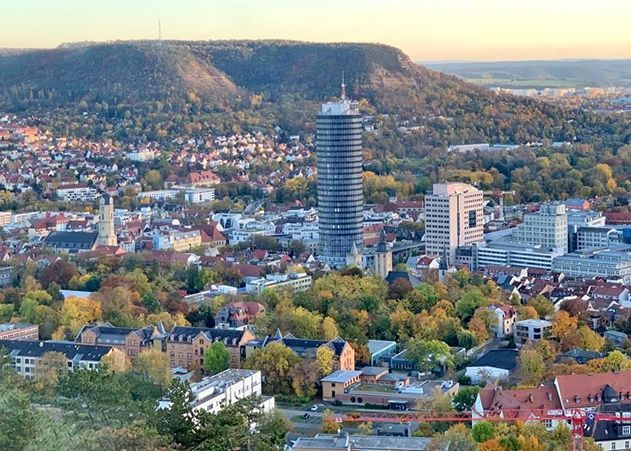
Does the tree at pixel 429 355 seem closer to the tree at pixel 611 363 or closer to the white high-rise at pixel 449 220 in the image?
the tree at pixel 611 363

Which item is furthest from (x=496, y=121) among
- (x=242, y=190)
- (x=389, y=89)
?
(x=242, y=190)

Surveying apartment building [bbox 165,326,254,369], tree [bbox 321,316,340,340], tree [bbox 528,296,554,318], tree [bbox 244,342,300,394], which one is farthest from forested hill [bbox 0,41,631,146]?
tree [bbox 244,342,300,394]

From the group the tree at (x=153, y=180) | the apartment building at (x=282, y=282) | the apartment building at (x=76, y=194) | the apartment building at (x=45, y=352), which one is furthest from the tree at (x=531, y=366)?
the tree at (x=153, y=180)

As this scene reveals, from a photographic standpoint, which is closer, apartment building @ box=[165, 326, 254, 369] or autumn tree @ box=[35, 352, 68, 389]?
autumn tree @ box=[35, 352, 68, 389]

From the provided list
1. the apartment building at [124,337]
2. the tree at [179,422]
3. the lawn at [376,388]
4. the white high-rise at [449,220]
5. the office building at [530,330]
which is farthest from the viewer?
the white high-rise at [449,220]

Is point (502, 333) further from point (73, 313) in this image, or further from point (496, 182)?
point (496, 182)

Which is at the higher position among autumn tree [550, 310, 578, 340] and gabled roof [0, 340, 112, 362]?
gabled roof [0, 340, 112, 362]

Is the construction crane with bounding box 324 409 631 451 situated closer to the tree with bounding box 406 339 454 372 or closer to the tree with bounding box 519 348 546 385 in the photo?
the tree with bounding box 519 348 546 385
